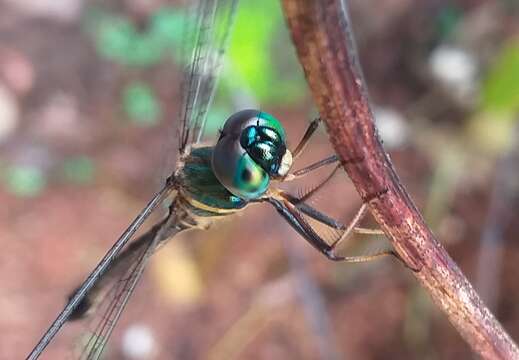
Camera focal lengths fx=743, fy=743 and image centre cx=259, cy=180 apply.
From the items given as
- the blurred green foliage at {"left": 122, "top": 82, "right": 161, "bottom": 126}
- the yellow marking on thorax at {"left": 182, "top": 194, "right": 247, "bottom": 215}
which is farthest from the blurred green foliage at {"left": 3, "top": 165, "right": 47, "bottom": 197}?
the yellow marking on thorax at {"left": 182, "top": 194, "right": 247, "bottom": 215}

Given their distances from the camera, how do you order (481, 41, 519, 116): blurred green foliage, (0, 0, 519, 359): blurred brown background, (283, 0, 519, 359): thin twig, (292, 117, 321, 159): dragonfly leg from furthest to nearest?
(0, 0, 519, 359): blurred brown background
(481, 41, 519, 116): blurred green foliage
(292, 117, 321, 159): dragonfly leg
(283, 0, 519, 359): thin twig

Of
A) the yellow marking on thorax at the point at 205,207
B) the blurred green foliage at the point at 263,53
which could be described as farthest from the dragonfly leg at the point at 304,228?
the blurred green foliage at the point at 263,53

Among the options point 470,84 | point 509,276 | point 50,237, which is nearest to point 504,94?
point 470,84

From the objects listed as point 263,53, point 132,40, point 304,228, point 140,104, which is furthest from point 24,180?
point 304,228

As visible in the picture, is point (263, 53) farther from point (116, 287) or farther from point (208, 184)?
point (208, 184)

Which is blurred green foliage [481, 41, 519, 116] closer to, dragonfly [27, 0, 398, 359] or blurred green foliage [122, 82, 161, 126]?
dragonfly [27, 0, 398, 359]

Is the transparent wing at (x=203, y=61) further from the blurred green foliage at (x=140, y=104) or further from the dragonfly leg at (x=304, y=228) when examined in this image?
the blurred green foliage at (x=140, y=104)

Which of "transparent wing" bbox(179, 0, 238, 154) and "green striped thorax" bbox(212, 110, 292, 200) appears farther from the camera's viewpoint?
"transparent wing" bbox(179, 0, 238, 154)
